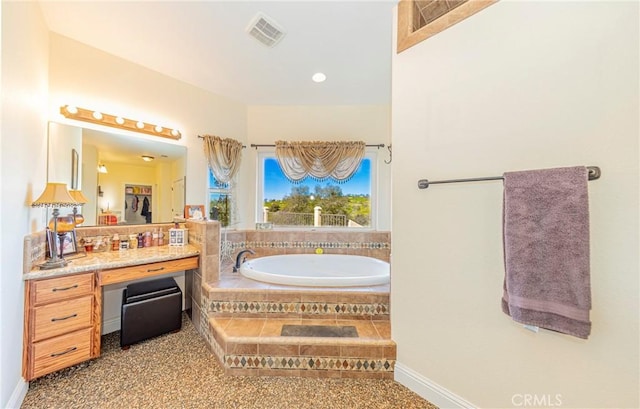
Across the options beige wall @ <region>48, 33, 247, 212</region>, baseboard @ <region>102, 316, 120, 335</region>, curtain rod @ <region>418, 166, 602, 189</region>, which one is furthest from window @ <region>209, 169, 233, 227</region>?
curtain rod @ <region>418, 166, 602, 189</region>

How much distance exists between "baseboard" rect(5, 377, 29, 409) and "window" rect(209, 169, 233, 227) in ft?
6.21

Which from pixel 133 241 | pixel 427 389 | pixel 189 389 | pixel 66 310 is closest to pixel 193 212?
pixel 133 241

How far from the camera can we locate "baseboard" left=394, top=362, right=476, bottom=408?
1408 mm

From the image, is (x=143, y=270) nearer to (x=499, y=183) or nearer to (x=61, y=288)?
(x=61, y=288)

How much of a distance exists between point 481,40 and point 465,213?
99 centimetres

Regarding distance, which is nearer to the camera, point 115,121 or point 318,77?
point 115,121

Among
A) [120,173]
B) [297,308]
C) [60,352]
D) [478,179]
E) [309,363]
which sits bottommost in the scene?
[309,363]

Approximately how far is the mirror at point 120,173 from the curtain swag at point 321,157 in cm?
126

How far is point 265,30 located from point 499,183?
Result: 88.5 inches

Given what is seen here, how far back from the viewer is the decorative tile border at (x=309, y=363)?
1.66 m

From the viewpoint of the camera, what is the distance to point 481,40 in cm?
134

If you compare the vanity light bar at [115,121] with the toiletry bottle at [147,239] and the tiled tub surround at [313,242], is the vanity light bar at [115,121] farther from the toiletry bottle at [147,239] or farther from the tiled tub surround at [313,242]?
the tiled tub surround at [313,242]

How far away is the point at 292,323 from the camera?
1909 millimetres

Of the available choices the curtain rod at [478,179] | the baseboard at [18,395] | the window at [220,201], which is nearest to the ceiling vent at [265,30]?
the window at [220,201]
